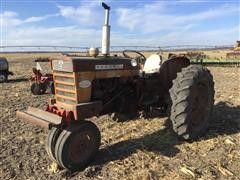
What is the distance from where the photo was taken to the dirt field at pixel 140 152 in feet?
18.2

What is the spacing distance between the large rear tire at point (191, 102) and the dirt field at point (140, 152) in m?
0.24

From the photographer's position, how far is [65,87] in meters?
6.12

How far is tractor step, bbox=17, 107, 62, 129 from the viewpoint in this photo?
217 inches

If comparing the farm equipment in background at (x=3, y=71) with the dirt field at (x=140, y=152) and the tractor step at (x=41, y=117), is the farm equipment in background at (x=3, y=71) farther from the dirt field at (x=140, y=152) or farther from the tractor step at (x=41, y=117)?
the tractor step at (x=41, y=117)

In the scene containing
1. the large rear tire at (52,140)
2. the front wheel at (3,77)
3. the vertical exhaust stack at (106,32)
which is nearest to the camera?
the large rear tire at (52,140)

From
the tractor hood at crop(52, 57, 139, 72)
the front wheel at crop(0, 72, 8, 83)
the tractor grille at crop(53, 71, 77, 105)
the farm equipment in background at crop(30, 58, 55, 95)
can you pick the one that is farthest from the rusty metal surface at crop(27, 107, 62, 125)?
the front wheel at crop(0, 72, 8, 83)

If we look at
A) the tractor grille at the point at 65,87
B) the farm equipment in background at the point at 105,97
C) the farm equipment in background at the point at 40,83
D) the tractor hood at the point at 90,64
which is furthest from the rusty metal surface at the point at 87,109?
the farm equipment in background at the point at 40,83

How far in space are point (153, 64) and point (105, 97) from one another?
76.5 inches

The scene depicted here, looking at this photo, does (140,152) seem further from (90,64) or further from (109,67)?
(90,64)

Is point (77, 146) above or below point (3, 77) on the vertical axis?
above

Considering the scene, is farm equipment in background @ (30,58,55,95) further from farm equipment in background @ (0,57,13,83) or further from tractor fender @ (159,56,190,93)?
tractor fender @ (159,56,190,93)

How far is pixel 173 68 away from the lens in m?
7.87

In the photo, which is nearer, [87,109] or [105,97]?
[87,109]

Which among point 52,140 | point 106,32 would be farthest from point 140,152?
point 106,32
